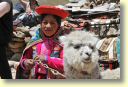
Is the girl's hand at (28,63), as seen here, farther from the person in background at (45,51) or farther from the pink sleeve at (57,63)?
the pink sleeve at (57,63)

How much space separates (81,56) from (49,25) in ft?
0.90

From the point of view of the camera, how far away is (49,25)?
103 inches

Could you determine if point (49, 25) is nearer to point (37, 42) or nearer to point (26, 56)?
point (37, 42)

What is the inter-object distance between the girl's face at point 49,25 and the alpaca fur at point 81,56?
0.08m

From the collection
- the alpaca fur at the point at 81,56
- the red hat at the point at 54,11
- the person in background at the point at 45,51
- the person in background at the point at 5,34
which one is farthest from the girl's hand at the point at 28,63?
the red hat at the point at 54,11

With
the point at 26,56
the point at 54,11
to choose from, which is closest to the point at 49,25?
the point at 54,11

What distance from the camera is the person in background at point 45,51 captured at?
260cm

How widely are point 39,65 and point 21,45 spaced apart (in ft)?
0.54

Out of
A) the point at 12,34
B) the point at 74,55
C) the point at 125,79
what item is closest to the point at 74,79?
the point at 74,55

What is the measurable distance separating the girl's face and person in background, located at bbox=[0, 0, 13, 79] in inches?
7.9

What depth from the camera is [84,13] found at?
8.52 feet

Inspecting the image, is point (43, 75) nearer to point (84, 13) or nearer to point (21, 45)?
point (21, 45)

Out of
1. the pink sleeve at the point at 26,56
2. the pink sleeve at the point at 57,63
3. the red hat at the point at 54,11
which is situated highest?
the red hat at the point at 54,11

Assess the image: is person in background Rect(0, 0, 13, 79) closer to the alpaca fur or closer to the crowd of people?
the crowd of people
